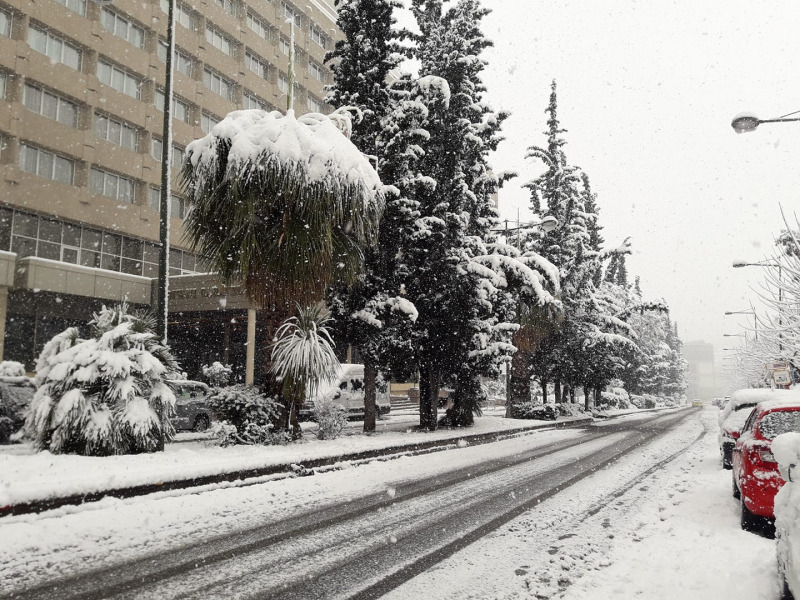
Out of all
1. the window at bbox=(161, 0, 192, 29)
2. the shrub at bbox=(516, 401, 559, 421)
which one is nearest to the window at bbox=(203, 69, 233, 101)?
the window at bbox=(161, 0, 192, 29)

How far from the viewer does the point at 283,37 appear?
51.1m

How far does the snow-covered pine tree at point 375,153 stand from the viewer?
17.2m

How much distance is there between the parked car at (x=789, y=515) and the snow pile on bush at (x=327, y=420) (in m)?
11.4

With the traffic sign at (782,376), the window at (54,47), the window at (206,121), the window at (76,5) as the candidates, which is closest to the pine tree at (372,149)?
the traffic sign at (782,376)

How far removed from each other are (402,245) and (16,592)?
14.5 meters

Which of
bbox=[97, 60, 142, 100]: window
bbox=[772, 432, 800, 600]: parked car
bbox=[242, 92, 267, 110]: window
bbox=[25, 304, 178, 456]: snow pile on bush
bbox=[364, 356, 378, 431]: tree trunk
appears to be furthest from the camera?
bbox=[242, 92, 267, 110]: window

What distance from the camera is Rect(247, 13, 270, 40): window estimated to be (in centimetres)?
4775

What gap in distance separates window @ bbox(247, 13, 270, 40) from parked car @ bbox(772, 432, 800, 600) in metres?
50.6

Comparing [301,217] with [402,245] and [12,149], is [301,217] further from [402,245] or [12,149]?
[12,149]

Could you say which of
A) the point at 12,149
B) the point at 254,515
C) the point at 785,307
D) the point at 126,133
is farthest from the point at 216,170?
the point at 126,133

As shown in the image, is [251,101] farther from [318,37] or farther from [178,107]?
[318,37]

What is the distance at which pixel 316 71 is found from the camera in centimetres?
5506

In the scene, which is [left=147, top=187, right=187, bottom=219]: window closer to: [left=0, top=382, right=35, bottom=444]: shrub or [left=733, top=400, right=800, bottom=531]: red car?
[left=0, top=382, right=35, bottom=444]: shrub

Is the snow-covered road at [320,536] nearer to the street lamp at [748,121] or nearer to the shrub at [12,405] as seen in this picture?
the shrub at [12,405]
